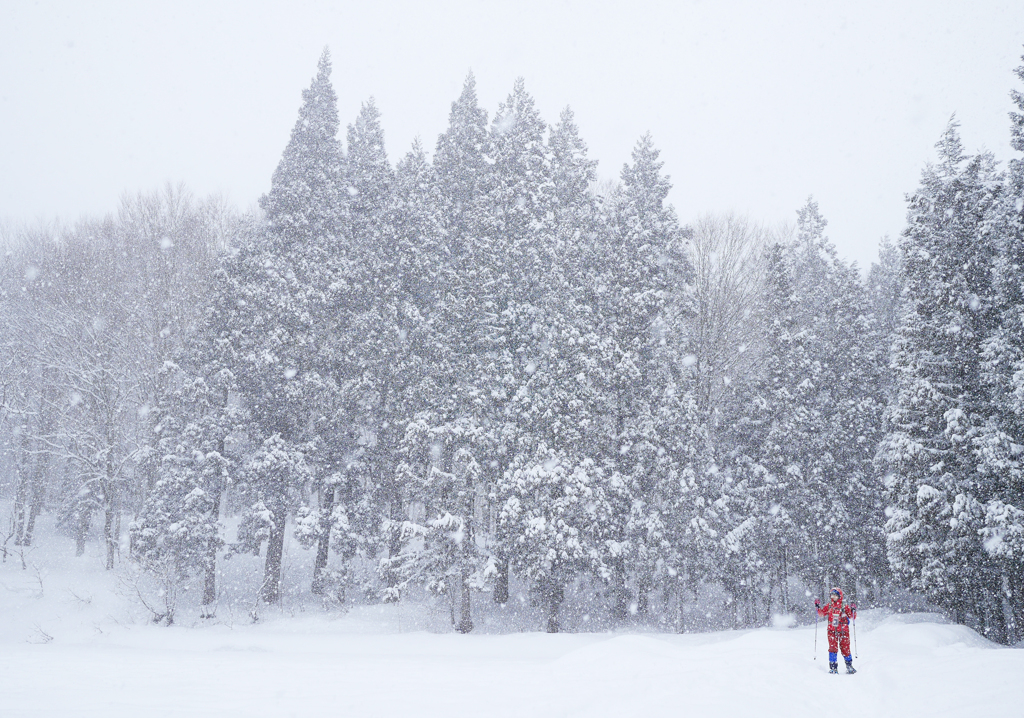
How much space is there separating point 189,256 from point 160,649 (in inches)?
713

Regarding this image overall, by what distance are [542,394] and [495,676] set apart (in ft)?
31.0

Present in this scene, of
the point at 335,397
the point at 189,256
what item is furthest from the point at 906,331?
the point at 189,256

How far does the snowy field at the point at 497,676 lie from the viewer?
9.52 meters

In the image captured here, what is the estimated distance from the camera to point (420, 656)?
15203 mm

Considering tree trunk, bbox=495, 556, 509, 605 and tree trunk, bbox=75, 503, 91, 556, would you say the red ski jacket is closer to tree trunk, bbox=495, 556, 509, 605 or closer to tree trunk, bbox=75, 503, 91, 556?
tree trunk, bbox=495, 556, 509, 605

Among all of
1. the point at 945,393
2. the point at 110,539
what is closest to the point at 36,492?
the point at 110,539

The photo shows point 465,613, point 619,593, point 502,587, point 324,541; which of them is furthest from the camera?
point 324,541

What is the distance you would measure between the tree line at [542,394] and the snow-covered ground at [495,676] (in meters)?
2.90

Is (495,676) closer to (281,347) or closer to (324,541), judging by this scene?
(324,541)

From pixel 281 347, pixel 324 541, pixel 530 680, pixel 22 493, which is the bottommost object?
pixel 530 680

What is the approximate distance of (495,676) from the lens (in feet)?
39.7

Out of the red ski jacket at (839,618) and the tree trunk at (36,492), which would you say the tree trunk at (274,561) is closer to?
the tree trunk at (36,492)

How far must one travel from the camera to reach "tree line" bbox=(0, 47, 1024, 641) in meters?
17.8

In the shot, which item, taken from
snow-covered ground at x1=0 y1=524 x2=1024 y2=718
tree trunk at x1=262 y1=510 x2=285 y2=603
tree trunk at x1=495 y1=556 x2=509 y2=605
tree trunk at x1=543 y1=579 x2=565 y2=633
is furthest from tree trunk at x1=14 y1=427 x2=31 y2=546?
tree trunk at x1=543 y1=579 x2=565 y2=633
